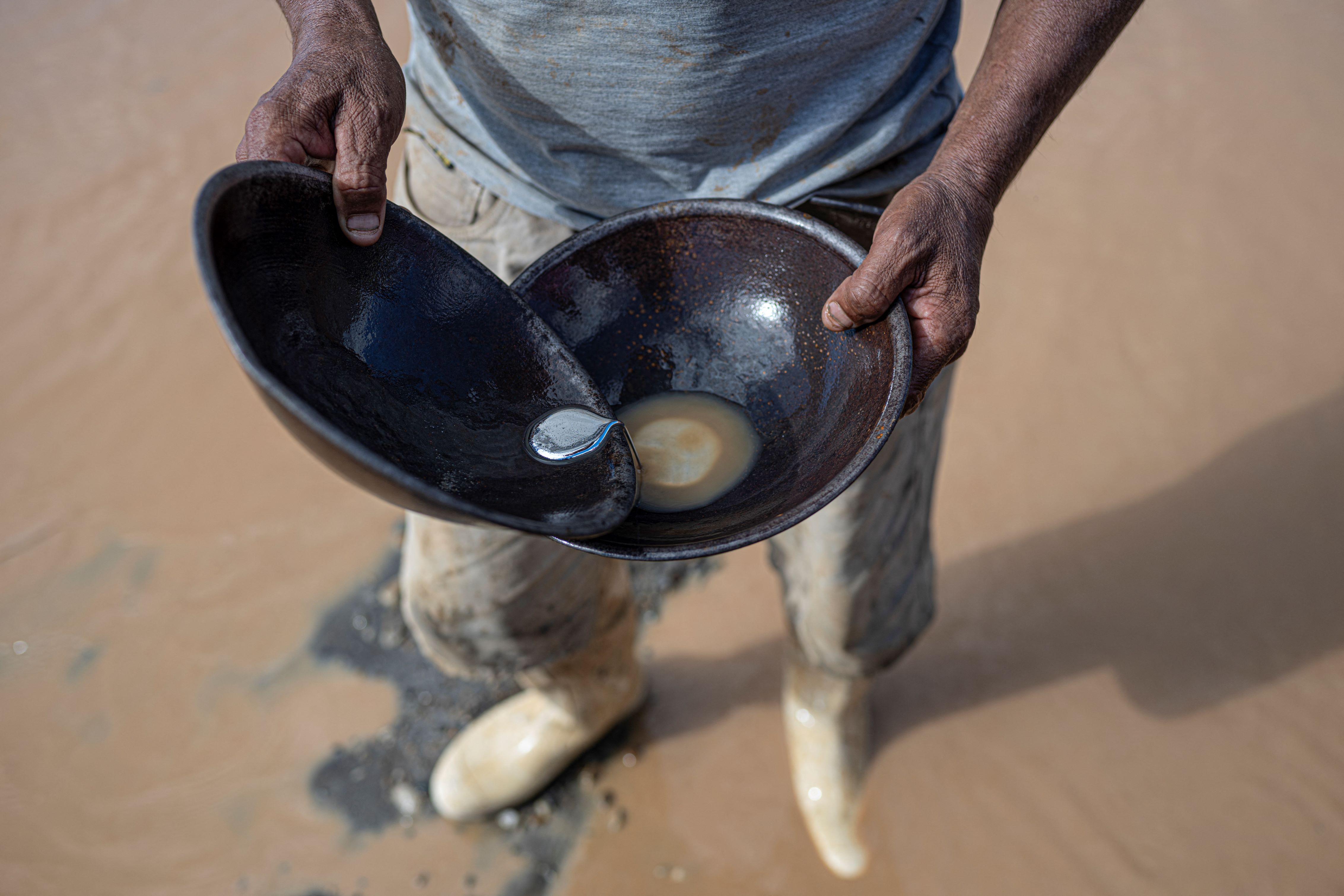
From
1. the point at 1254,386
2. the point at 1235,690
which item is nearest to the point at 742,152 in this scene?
the point at 1235,690

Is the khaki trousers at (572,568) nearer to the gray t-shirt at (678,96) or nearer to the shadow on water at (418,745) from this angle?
the gray t-shirt at (678,96)

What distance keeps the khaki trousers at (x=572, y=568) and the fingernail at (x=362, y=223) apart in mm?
390

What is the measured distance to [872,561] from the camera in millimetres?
1923

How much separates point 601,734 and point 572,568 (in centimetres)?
76

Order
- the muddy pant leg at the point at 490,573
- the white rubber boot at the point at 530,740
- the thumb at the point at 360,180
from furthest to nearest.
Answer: the white rubber boot at the point at 530,740, the muddy pant leg at the point at 490,573, the thumb at the point at 360,180

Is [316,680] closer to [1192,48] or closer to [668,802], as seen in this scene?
[668,802]

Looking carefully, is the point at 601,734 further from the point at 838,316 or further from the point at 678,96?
the point at 678,96

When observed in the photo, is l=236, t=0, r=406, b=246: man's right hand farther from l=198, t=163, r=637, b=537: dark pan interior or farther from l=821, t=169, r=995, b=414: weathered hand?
l=821, t=169, r=995, b=414: weathered hand

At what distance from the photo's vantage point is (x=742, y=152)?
1.52 metres

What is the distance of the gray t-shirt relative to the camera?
4.52ft

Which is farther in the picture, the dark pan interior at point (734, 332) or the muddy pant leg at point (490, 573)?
the muddy pant leg at point (490, 573)

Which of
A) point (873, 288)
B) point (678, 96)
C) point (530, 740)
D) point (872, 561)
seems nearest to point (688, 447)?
point (873, 288)

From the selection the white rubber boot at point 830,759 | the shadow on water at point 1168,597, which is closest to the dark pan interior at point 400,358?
the white rubber boot at point 830,759

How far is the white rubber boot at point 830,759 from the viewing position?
91.5 inches
